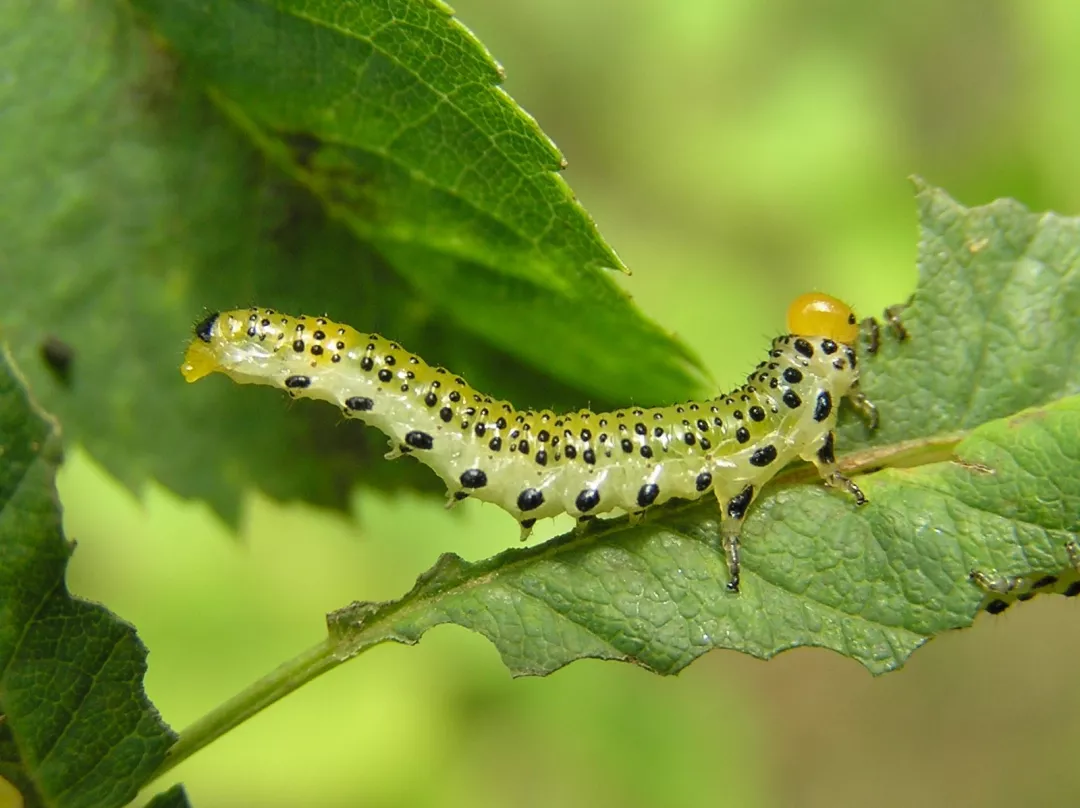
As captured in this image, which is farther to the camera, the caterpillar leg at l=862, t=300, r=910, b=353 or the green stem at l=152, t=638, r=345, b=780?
the caterpillar leg at l=862, t=300, r=910, b=353

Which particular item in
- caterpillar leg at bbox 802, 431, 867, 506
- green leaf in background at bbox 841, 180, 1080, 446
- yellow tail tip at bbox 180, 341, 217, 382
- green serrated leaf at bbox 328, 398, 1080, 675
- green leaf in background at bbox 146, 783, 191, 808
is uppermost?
green leaf in background at bbox 841, 180, 1080, 446

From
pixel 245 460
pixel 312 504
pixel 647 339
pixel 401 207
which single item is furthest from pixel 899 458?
pixel 245 460

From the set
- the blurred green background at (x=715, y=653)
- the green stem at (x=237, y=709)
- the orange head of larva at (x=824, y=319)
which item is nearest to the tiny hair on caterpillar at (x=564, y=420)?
the orange head of larva at (x=824, y=319)

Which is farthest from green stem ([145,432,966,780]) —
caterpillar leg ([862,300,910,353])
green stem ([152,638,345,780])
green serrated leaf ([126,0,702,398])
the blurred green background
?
the blurred green background

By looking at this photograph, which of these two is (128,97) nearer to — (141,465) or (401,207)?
(401,207)

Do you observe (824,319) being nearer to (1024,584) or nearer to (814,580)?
(814,580)

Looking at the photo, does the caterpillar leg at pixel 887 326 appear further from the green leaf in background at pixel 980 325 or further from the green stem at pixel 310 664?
the green stem at pixel 310 664

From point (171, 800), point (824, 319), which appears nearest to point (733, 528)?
point (824, 319)

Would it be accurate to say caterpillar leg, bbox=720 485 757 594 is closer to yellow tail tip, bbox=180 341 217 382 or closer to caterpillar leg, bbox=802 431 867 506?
caterpillar leg, bbox=802 431 867 506
